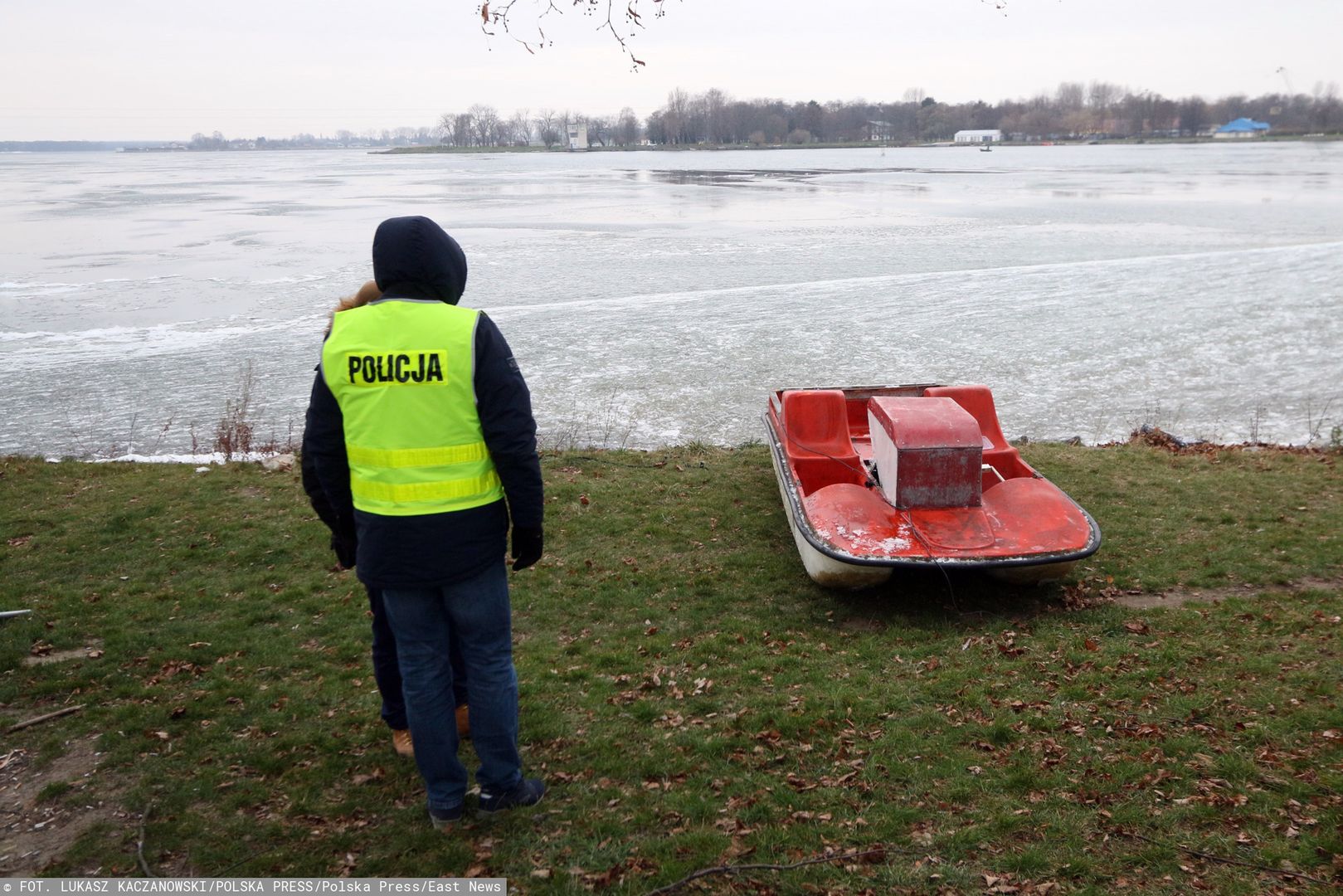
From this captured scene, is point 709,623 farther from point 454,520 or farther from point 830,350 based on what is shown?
point 830,350

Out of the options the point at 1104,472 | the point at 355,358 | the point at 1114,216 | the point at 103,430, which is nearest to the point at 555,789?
the point at 355,358

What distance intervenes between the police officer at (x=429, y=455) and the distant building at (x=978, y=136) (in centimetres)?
14025

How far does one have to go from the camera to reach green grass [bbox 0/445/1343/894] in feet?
11.6

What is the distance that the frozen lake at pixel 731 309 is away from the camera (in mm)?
12938

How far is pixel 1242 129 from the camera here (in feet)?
434

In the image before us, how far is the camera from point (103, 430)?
469 inches

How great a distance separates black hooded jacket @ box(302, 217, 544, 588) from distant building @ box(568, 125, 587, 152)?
137316 mm

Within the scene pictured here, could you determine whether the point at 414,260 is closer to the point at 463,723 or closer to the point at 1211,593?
the point at 463,723

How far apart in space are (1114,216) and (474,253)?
20.8 m

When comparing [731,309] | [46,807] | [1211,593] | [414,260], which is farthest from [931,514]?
[731,309]

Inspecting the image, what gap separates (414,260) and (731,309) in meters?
15.9

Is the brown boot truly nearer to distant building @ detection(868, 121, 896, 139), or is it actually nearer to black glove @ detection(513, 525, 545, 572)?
black glove @ detection(513, 525, 545, 572)

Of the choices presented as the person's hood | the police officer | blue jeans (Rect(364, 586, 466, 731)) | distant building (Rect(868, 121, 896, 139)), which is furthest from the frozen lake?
distant building (Rect(868, 121, 896, 139))

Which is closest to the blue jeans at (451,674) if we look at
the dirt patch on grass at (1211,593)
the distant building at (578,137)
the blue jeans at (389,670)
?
Result: the blue jeans at (389,670)
